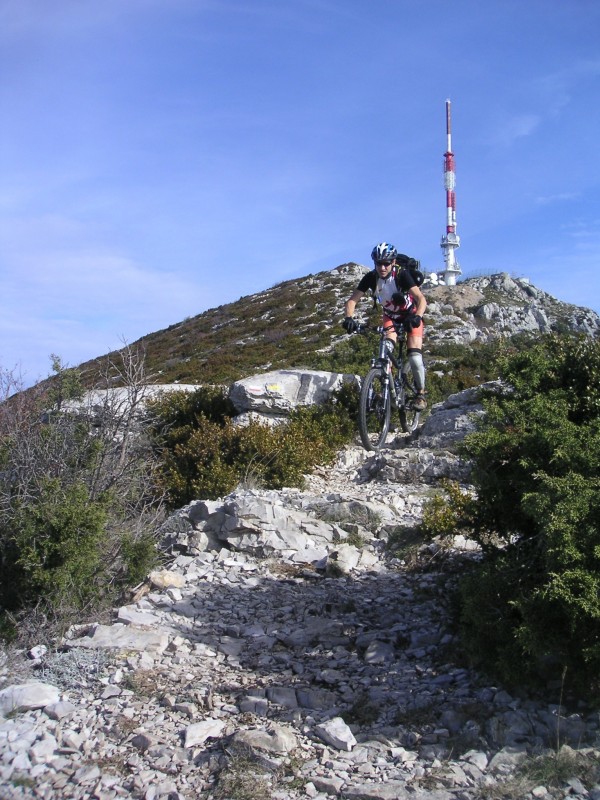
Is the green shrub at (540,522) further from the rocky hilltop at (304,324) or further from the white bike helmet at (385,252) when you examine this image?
the rocky hilltop at (304,324)

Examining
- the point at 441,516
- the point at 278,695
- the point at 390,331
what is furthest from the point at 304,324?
the point at 278,695

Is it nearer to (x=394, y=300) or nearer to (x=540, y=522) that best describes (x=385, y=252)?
(x=394, y=300)

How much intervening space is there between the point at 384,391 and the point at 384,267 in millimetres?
1401

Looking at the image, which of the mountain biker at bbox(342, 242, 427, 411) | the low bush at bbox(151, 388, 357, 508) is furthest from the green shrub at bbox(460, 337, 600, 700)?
the low bush at bbox(151, 388, 357, 508)

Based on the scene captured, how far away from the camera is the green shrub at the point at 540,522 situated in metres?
3.40

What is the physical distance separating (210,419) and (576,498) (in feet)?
24.9

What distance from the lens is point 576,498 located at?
3611mm

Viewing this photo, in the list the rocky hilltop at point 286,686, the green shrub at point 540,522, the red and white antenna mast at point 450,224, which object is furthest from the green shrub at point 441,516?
the red and white antenna mast at point 450,224

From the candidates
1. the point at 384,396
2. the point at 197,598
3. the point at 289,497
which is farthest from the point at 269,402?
the point at 197,598

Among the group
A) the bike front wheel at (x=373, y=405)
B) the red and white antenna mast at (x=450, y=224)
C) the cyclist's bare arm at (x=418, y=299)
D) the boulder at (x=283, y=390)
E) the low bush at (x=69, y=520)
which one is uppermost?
the red and white antenna mast at (x=450, y=224)

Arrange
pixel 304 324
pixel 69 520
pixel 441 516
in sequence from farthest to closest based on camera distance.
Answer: pixel 304 324 < pixel 441 516 < pixel 69 520

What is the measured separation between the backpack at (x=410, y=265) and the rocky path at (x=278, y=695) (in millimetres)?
3186

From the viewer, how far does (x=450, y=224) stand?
4959 cm

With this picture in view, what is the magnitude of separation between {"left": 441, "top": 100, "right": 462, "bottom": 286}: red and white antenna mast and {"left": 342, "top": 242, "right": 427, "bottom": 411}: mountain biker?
132 feet
